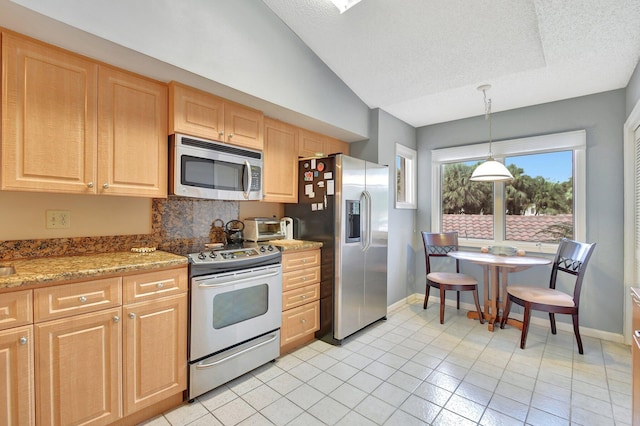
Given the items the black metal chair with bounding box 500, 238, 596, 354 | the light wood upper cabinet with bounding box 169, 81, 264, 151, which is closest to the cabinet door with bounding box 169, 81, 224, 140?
the light wood upper cabinet with bounding box 169, 81, 264, 151

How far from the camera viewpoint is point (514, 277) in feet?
11.6

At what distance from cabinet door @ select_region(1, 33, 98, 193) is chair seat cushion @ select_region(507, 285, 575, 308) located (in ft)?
11.9

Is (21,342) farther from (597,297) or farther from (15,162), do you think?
(597,297)

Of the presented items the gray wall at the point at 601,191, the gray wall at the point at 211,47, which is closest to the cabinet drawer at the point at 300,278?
the gray wall at the point at 211,47

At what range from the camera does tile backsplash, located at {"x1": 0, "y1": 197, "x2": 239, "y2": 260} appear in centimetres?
183

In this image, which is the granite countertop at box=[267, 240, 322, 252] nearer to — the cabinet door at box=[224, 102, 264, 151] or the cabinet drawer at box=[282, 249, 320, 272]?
the cabinet drawer at box=[282, 249, 320, 272]

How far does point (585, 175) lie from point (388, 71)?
235 cm

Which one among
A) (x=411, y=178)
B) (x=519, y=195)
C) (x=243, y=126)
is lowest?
(x=519, y=195)

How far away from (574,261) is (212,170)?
135 inches

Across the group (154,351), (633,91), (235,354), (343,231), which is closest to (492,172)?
(633,91)

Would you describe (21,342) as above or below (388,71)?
below

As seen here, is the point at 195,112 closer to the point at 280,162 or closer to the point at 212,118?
the point at 212,118

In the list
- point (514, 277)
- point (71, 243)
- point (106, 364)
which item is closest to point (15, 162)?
point (71, 243)

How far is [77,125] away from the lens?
1.73 meters
